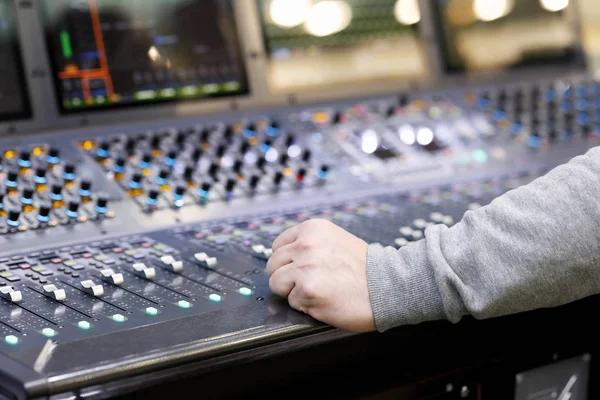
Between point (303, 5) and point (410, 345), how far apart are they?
1.09 m

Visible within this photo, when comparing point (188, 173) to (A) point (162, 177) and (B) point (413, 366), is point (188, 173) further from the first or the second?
(B) point (413, 366)

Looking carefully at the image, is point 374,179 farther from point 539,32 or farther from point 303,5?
point 539,32

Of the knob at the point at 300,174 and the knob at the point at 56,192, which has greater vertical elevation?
the knob at the point at 56,192

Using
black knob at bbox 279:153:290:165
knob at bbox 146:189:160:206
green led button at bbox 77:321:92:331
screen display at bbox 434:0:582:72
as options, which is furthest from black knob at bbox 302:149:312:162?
green led button at bbox 77:321:92:331

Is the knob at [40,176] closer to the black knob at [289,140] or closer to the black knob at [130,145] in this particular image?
the black knob at [130,145]

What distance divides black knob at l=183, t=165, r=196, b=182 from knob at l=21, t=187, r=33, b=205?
12.7 inches

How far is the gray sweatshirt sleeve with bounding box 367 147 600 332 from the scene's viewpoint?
1.10 metres

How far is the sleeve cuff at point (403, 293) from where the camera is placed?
1133 millimetres

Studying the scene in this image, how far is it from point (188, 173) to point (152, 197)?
126mm

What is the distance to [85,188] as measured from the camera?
1.53 metres

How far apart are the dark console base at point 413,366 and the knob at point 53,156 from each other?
28.1 inches

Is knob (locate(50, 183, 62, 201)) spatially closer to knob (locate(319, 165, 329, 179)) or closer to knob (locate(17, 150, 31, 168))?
knob (locate(17, 150, 31, 168))

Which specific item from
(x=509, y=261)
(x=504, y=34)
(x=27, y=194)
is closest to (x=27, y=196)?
(x=27, y=194)

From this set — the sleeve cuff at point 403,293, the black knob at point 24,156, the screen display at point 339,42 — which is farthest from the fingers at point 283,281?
the screen display at point 339,42
